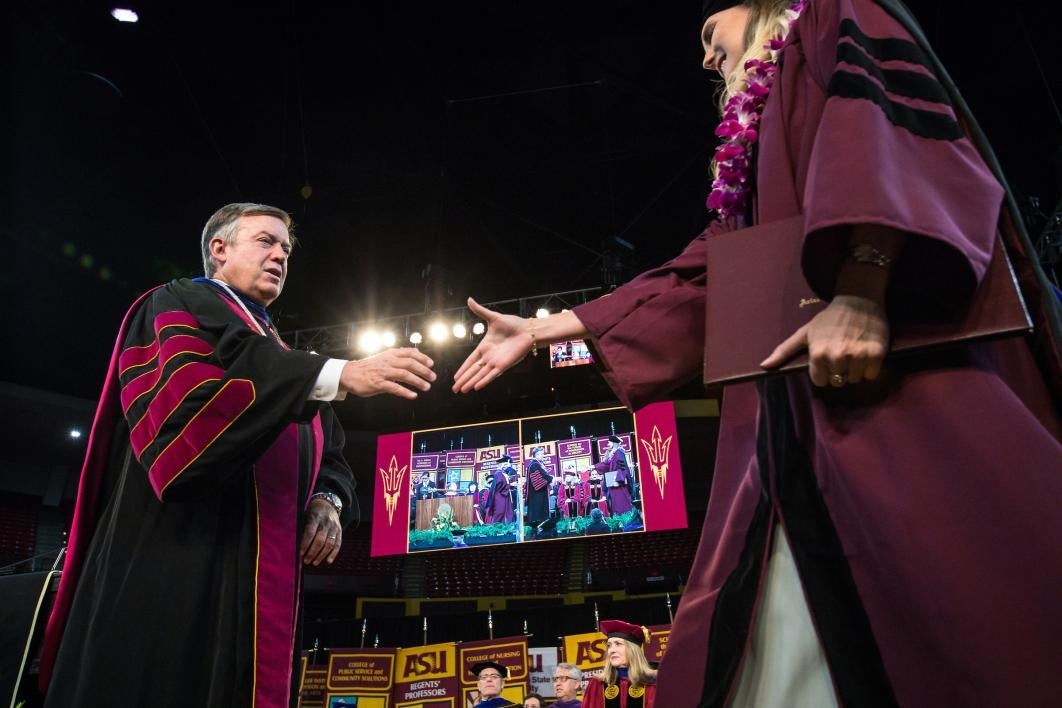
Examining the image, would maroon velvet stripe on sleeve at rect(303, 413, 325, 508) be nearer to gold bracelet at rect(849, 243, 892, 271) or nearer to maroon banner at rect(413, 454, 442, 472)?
gold bracelet at rect(849, 243, 892, 271)

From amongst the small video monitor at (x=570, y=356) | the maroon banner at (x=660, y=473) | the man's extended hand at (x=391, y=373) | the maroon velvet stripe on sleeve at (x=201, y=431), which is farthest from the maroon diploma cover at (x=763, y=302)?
the small video monitor at (x=570, y=356)

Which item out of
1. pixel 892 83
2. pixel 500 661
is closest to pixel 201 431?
pixel 892 83

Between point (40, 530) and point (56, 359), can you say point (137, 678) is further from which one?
point (40, 530)

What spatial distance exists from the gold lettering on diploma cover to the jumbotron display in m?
0.01

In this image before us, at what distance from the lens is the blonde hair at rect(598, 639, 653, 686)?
6.20m

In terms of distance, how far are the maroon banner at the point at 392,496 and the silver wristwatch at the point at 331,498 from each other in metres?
9.05

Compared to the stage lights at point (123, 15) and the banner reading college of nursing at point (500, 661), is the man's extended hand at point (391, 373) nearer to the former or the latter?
the stage lights at point (123, 15)

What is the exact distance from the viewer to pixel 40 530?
606 inches

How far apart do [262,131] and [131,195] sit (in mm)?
1809

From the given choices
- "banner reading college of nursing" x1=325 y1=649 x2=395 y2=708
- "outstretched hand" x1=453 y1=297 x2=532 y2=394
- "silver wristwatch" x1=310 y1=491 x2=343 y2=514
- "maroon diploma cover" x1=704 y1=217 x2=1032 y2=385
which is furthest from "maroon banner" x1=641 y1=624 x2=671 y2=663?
"maroon diploma cover" x1=704 y1=217 x2=1032 y2=385

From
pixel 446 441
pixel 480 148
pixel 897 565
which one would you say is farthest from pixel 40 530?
pixel 897 565

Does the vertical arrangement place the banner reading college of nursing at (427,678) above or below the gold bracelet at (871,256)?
below

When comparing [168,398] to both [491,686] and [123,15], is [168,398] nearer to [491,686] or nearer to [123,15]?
[123,15]

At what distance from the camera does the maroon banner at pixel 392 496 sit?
10.8 m
